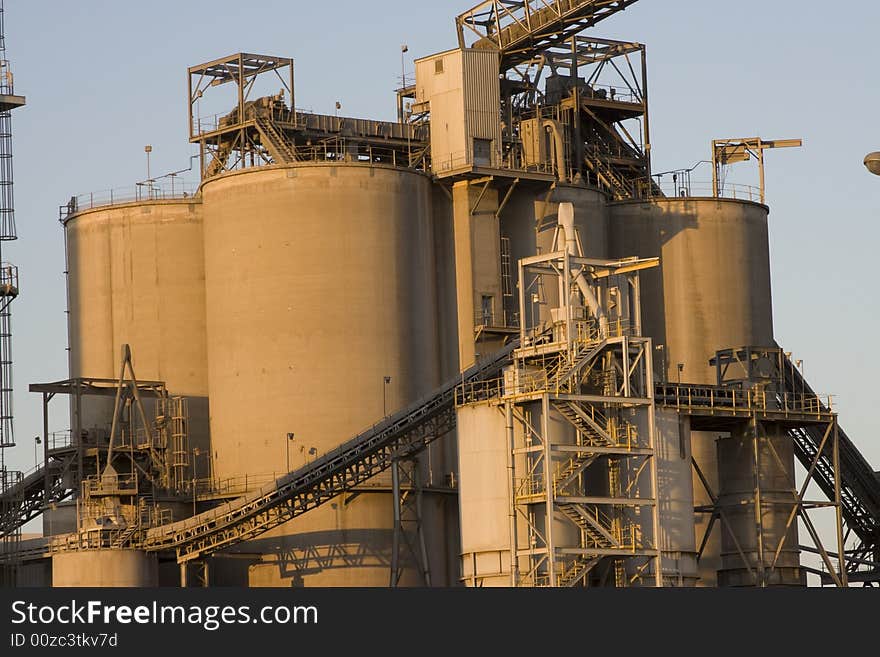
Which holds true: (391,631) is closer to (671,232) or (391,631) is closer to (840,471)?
(840,471)

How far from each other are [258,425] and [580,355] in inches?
744

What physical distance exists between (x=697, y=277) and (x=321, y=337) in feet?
68.9

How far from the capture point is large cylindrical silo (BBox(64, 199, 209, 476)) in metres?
109

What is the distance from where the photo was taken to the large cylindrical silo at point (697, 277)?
112m

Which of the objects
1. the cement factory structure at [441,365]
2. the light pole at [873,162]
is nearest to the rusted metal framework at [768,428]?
the cement factory structure at [441,365]

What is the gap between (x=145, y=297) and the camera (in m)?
111

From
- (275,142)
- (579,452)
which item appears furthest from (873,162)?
(275,142)

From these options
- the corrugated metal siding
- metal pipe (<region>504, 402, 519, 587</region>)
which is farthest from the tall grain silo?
metal pipe (<region>504, 402, 519, 587</region>)

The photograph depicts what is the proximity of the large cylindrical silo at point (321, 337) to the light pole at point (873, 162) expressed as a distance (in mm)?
43900

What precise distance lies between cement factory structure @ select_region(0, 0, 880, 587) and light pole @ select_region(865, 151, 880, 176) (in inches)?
1092

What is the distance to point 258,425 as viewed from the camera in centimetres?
10131

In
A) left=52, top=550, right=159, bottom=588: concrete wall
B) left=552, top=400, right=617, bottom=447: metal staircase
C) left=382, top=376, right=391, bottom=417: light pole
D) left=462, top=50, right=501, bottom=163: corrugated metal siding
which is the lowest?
left=52, top=550, right=159, bottom=588: concrete wall

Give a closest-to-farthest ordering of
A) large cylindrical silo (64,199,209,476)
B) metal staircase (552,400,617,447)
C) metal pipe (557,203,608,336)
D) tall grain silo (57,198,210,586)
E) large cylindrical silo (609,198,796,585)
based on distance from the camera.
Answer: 1. metal staircase (552,400,617,447)
2. metal pipe (557,203,608,336)
3. tall grain silo (57,198,210,586)
4. large cylindrical silo (64,199,209,476)
5. large cylindrical silo (609,198,796,585)

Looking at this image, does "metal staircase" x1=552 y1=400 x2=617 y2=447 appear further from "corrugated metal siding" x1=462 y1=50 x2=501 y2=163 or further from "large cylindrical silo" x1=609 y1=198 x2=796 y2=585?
"large cylindrical silo" x1=609 y1=198 x2=796 y2=585
